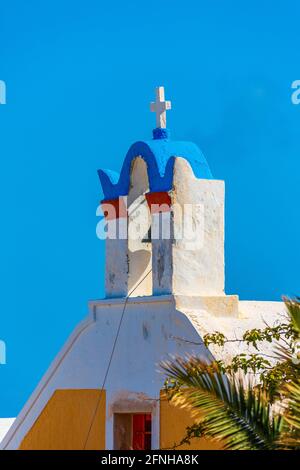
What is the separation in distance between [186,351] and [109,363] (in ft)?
4.94

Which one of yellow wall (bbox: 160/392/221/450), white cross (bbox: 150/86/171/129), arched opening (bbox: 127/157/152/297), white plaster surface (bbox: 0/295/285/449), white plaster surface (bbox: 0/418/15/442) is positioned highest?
white cross (bbox: 150/86/171/129)

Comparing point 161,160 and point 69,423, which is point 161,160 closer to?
point 161,160

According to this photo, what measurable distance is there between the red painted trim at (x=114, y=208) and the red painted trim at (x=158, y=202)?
0.67 metres

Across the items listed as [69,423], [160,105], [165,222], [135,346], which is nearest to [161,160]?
[165,222]

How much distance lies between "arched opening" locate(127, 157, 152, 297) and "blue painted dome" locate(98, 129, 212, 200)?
100mm

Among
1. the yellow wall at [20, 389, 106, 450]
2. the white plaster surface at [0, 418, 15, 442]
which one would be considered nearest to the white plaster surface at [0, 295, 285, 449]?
the yellow wall at [20, 389, 106, 450]

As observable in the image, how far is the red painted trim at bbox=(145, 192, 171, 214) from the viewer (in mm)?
13094

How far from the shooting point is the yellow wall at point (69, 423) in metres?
13.6

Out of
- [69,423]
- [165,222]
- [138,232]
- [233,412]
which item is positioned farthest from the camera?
[138,232]

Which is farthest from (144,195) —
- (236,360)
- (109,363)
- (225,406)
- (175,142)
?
(225,406)

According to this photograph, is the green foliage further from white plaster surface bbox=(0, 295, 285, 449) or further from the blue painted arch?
the blue painted arch

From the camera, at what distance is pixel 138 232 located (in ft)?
46.1

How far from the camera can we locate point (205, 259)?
1323cm
